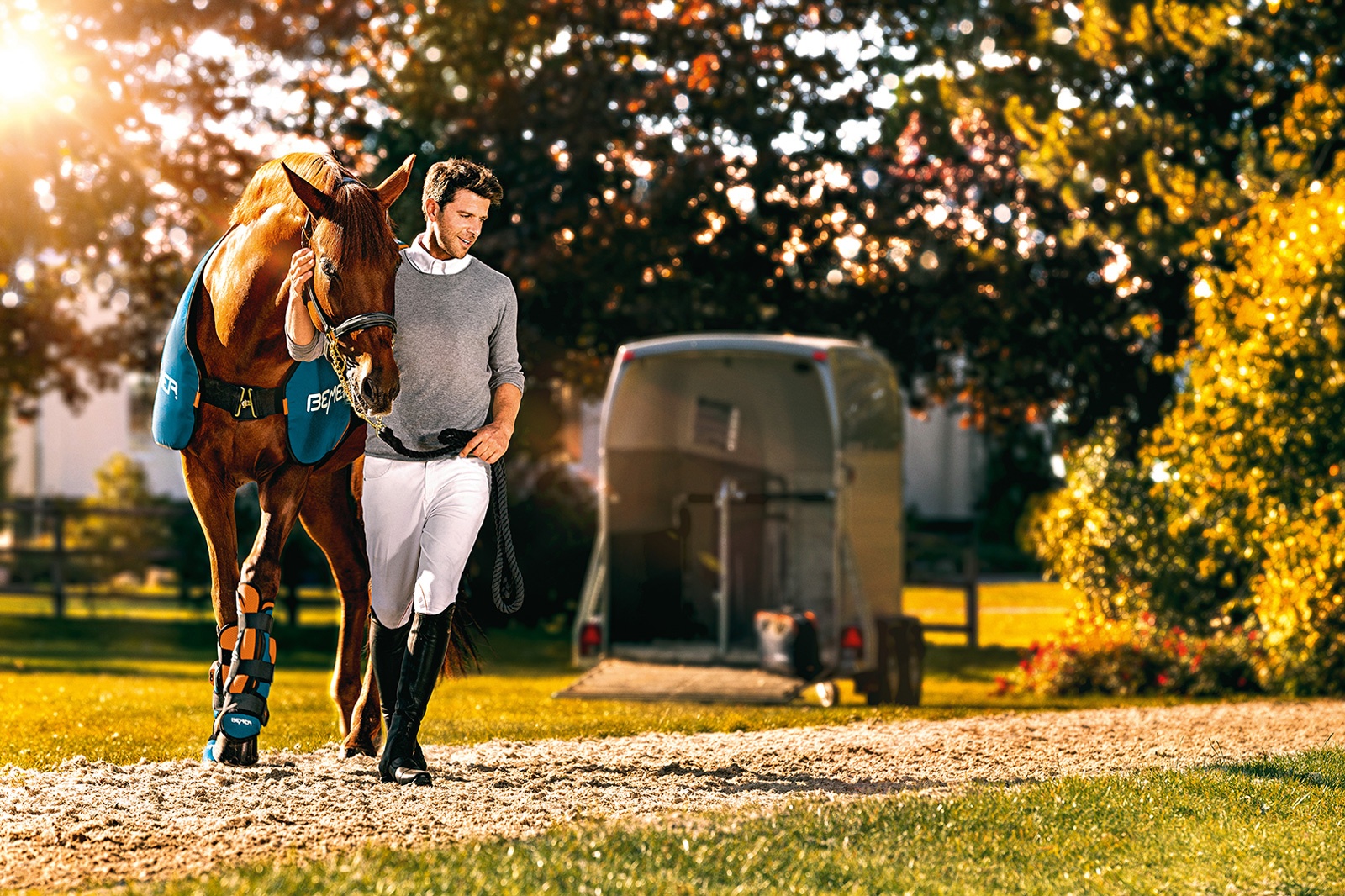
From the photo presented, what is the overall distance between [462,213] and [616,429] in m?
6.96

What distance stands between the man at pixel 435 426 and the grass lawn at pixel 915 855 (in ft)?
3.65

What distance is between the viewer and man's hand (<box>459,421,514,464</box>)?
225 inches

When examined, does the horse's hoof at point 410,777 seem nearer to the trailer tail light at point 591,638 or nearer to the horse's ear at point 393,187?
Answer: the horse's ear at point 393,187

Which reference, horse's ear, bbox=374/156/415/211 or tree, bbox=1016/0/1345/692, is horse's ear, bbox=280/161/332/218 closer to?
horse's ear, bbox=374/156/415/211

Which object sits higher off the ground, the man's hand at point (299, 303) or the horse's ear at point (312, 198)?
the horse's ear at point (312, 198)

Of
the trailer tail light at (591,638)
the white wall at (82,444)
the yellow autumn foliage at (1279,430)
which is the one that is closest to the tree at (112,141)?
the trailer tail light at (591,638)

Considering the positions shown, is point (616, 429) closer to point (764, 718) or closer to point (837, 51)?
point (764, 718)

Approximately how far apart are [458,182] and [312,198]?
55cm

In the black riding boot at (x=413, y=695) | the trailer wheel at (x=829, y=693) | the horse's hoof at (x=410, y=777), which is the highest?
the black riding boot at (x=413, y=695)

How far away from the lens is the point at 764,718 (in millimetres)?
8945

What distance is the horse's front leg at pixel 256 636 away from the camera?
5871mm

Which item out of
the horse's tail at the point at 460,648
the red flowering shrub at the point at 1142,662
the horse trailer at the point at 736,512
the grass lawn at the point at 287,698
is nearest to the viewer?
the horse's tail at the point at 460,648

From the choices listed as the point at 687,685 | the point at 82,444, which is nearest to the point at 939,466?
the point at 82,444

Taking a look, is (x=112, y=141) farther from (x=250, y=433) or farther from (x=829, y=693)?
(x=250, y=433)
